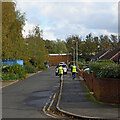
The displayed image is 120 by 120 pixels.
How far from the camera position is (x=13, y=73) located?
29.9m

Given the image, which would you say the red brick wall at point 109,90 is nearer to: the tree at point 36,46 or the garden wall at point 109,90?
the garden wall at point 109,90

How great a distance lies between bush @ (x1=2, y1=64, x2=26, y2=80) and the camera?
28909 mm

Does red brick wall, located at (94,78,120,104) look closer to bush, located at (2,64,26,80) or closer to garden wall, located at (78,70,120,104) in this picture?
garden wall, located at (78,70,120,104)

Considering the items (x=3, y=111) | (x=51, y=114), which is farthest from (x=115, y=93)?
(x=3, y=111)

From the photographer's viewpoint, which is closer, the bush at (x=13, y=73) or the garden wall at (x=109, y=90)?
the garden wall at (x=109, y=90)

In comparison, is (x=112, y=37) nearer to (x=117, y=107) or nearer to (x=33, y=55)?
(x=33, y=55)

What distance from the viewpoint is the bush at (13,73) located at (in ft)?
94.8

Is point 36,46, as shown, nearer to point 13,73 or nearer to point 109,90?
point 13,73

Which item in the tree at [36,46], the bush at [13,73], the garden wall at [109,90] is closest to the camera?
the garden wall at [109,90]

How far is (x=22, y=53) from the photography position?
3384 cm

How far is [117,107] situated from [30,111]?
3.78 m

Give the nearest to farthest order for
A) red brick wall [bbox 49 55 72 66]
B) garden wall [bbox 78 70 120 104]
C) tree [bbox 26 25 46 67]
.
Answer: garden wall [bbox 78 70 120 104] < tree [bbox 26 25 46 67] < red brick wall [bbox 49 55 72 66]

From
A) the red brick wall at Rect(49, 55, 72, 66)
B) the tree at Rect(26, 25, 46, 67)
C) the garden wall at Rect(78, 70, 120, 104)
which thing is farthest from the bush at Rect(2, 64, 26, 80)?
the red brick wall at Rect(49, 55, 72, 66)

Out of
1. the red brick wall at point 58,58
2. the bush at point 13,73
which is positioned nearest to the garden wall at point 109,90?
the bush at point 13,73
